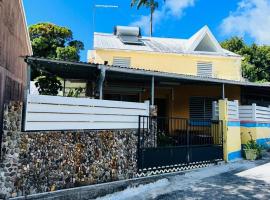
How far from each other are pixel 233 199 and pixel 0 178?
17.3 ft

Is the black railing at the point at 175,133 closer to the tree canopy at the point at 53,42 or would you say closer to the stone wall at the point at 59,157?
the stone wall at the point at 59,157

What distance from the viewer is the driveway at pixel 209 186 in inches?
299

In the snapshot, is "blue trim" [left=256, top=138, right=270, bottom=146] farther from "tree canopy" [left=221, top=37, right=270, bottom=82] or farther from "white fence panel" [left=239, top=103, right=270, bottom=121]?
"tree canopy" [left=221, top=37, right=270, bottom=82]

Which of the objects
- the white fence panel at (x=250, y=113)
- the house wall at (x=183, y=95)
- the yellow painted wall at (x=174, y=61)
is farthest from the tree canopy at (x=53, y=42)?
the white fence panel at (x=250, y=113)

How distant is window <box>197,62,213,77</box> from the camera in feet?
63.7

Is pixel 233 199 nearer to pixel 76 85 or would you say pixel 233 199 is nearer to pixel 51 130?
pixel 51 130

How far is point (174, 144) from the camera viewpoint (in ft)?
35.2

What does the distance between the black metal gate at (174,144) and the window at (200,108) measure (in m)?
4.29

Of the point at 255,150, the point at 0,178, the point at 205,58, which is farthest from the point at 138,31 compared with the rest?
the point at 0,178

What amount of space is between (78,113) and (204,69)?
13325 mm

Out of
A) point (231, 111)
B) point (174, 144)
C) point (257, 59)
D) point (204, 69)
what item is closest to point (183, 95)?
point (204, 69)

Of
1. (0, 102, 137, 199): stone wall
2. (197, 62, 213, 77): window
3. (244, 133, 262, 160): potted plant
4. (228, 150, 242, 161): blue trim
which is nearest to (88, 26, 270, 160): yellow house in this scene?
(197, 62, 213, 77): window

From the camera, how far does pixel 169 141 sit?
428 inches

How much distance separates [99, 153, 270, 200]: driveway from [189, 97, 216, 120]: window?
6.38 m
